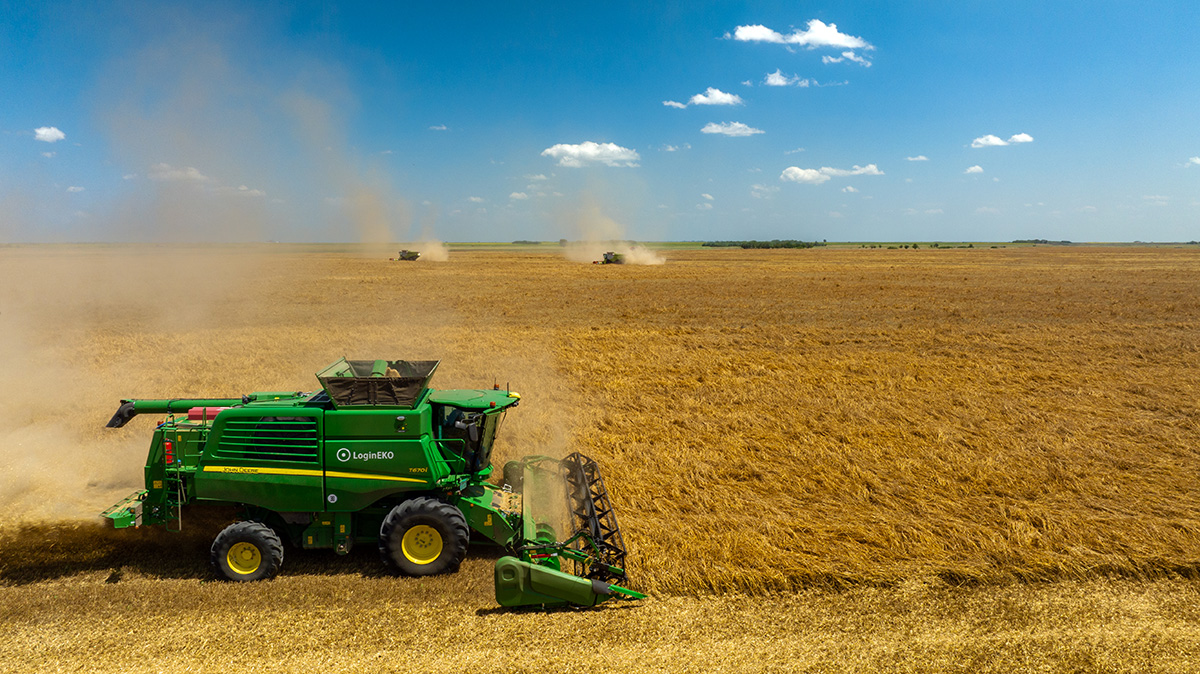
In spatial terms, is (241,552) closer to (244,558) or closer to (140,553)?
(244,558)

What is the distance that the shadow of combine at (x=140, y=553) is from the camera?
29.7ft

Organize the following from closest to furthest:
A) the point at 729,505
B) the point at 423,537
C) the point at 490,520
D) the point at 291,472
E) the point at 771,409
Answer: the point at 291,472 → the point at 423,537 → the point at 490,520 → the point at 729,505 → the point at 771,409

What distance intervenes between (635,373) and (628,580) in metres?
12.8

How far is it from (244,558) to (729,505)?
7531 millimetres

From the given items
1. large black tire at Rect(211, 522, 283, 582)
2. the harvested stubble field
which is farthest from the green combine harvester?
the harvested stubble field

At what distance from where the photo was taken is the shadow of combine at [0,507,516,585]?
904 cm

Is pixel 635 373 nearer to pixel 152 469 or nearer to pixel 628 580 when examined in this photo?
pixel 628 580

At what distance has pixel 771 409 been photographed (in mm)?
17406

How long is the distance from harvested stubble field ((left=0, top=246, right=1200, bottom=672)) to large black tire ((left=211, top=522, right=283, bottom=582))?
0.27 meters

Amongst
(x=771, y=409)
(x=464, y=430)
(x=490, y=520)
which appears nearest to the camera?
(x=490, y=520)

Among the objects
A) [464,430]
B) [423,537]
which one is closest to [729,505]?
[464,430]

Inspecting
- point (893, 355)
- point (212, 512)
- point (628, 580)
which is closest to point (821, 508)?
point (628, 580)

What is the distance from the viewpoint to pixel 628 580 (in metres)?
8.86

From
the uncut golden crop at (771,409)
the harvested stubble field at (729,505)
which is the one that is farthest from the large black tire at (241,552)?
the uncut golden crop at (771,409)
